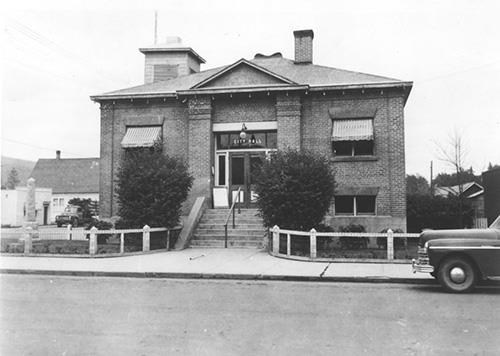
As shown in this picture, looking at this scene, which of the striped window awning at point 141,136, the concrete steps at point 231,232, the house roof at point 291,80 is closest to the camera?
the concrete steps at point 231,232

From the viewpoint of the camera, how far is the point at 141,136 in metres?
22.8

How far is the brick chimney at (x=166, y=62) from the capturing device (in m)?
27.6

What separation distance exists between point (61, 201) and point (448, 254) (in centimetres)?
6214

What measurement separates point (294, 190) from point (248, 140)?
6.91 metres

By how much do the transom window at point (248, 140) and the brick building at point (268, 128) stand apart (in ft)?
0.15

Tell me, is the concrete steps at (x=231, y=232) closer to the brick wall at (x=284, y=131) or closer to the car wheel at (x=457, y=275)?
the brick wall at (x=284, y=131)

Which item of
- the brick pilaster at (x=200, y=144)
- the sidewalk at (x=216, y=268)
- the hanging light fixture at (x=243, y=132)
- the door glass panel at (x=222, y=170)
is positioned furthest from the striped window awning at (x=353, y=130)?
the sidewalk at (x=216, y=268)

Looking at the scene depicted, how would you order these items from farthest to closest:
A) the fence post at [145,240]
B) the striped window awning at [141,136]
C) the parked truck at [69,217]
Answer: the parked truck at [69,217], the striped window awning at [141,136], the fence post at [145,240]

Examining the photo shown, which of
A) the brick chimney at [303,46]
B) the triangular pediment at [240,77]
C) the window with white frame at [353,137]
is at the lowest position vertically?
the window with white frame at [353,137]

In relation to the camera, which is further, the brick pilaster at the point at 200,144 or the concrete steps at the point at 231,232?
the brick pilaster at the point at 200,144

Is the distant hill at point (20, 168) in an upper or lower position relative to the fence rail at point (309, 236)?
upper

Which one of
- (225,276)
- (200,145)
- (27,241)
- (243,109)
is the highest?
(243,109)

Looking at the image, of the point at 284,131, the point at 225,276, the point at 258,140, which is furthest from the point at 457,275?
the point at 258,140

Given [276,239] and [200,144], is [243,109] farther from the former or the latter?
[276,239]
